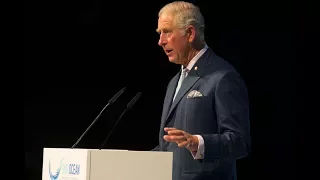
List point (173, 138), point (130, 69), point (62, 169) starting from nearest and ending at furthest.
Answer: point (173, 138) → point (62, 169) → point (130, 69)

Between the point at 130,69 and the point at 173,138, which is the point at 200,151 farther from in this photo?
the point at 130,69

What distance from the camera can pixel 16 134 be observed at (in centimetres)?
434

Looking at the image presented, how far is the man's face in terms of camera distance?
3014 millimetres

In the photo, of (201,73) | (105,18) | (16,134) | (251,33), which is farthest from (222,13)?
(16,134)

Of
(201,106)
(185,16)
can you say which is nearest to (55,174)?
(201,106)

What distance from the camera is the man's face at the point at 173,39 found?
301 cm

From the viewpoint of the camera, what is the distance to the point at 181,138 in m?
Answer: 2.34

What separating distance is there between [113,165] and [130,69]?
2.31m

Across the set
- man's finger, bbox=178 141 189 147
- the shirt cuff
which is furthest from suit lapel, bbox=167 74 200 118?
man's finger, bbox=178 141 189 147

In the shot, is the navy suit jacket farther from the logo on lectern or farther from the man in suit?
the logo on lectern

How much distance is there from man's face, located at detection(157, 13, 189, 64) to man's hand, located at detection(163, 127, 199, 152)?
0.66 m


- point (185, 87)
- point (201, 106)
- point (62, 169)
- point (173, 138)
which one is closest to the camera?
point (173, 138)

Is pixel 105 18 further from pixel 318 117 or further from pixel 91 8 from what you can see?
pixel 318 117

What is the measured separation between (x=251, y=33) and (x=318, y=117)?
2.46ft
